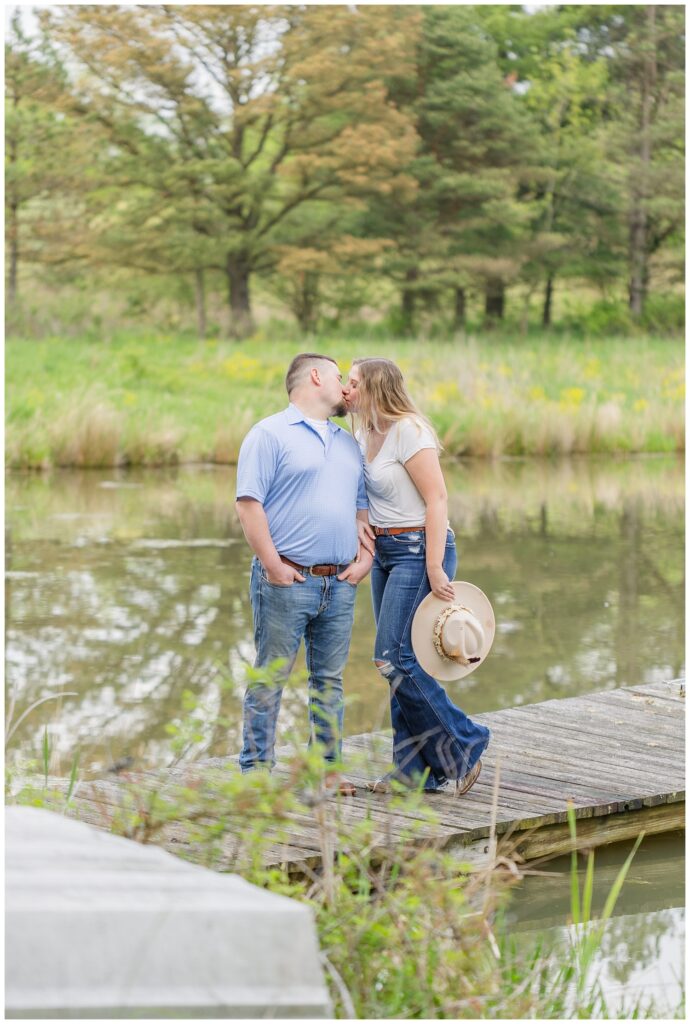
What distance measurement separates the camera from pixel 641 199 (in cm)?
3503

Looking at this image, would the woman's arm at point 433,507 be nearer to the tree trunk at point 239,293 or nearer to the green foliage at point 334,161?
the green foliage at point 334,161

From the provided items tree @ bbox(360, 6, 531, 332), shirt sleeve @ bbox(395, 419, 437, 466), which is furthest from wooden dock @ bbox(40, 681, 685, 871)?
tree @ bbox(360, 6, 531, 332)

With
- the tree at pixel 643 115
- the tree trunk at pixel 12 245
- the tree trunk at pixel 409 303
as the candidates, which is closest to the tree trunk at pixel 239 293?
the tree trunk at pixel 409 303

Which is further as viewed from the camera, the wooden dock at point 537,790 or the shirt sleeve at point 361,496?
the shirt sleeve at point 361,496

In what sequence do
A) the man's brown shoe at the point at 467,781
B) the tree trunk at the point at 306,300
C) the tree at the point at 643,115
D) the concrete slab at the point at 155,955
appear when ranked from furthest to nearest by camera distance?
the tree at the point at 643,115, the tree trunk at the point at 306,300, the man's brown shoe at the point at 467,781, the concrete slab at the point at 155,955

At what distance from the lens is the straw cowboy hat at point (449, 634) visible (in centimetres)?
508

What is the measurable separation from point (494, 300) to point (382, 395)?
102ft

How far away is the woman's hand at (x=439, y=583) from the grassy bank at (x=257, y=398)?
12.4 metres

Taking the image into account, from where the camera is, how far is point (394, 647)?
5145mm

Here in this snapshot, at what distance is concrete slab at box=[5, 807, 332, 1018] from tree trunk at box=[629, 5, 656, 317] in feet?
112

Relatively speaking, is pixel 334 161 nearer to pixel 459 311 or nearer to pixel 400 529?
pixel 459 311

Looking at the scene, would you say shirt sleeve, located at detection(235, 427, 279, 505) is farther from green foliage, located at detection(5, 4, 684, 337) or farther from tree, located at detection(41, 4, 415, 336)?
tree, located at detection(41, 4, 415, 336)

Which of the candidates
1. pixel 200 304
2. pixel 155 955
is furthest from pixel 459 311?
pixel 155 955

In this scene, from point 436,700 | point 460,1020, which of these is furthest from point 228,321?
point 460,1020
